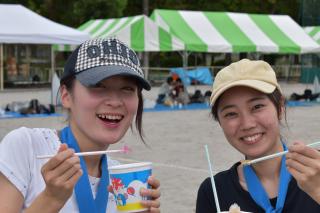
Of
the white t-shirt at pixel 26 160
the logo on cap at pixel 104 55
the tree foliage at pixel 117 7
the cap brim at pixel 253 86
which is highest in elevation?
the tree foliage at pixel 117 7

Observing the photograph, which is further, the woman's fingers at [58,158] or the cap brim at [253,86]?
the cap brim at [253,86]

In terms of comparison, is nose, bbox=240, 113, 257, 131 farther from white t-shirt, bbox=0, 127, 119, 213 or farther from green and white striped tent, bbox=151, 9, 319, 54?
green and white striped tent, bbox=151, 9, 319, 54

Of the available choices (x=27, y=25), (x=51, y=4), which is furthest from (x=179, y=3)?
(x=27, y=25)

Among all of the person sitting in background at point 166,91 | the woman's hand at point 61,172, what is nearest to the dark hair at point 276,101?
the woman's hand at point 61,172

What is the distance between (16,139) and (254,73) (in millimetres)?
1114

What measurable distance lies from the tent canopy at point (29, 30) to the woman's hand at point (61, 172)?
11.8 m

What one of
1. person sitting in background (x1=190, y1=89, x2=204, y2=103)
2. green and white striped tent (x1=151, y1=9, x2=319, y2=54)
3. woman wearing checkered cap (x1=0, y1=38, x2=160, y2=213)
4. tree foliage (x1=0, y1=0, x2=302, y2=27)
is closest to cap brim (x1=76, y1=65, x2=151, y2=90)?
woman wearing checkered cap (x1=0, y1=38, x2=160, y2=213)

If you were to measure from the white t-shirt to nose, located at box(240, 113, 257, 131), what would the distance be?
2.67ft

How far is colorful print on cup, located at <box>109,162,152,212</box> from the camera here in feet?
7.10

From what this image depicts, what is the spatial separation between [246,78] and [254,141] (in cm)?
29

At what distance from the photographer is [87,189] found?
2201 mm

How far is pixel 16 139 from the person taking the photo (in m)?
2.13

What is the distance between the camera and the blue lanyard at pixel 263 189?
7.57ft

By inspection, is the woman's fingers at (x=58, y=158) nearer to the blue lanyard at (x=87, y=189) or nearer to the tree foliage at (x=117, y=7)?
the blue lanyard at (x=87, y=189)
